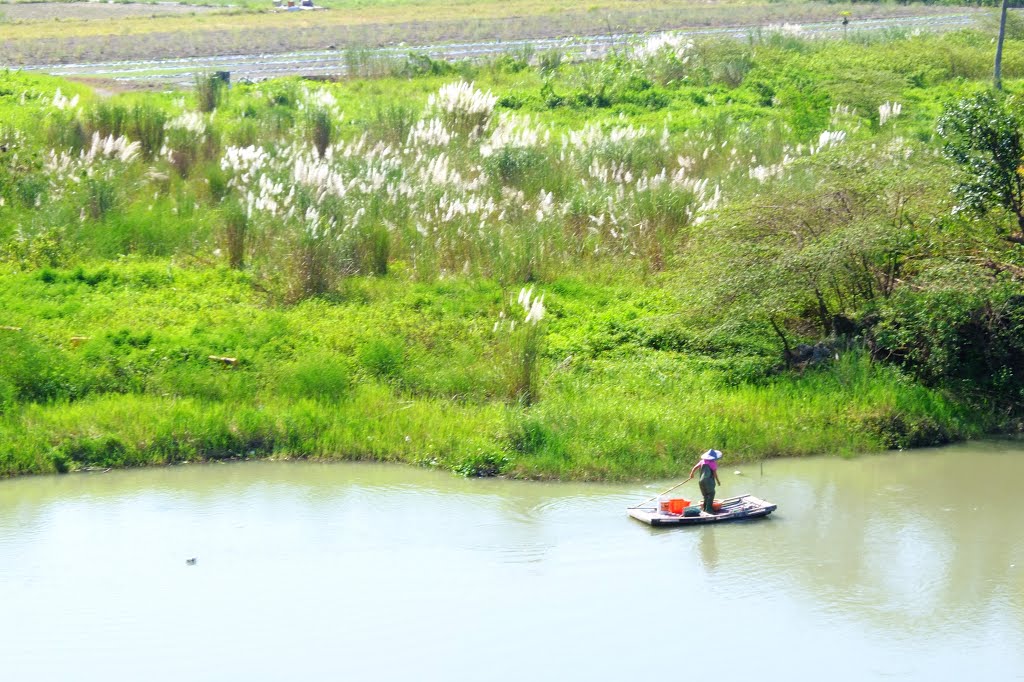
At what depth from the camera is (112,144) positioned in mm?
16938

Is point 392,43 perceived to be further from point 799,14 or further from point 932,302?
point 932,302

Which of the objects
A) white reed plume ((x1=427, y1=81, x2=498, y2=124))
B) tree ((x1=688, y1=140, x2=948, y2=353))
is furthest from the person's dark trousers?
white reed plume ((x1=427, y1=81, x2=498, y2=124))

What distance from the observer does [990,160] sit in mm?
11570

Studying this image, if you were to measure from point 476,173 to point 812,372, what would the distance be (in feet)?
21.6

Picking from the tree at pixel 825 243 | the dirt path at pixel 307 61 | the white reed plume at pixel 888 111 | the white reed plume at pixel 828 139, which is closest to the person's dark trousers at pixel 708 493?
the tree at pixel 825 243

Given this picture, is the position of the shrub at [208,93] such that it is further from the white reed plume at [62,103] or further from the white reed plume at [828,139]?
the white reed plume at [828,139]

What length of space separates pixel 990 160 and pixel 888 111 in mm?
11121

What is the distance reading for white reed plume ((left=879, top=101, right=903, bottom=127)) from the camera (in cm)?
2189

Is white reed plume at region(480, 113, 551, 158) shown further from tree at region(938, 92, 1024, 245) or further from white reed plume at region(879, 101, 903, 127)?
tree at region(938, 92, 1024, 245)

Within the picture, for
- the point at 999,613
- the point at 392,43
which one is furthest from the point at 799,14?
the point at 999,613

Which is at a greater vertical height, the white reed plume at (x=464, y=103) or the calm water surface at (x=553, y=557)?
the white reed plume at (x=464, y=103)

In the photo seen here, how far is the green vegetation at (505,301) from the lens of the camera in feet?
35.6

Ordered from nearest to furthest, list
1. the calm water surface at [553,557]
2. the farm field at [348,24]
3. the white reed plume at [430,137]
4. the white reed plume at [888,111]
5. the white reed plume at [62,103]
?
the calm water surface at [553,557] < the white reed plume at [430,137] < the white reed plume at [62,103] < the white reed plume at [888,111] < the farm field at [348,24]

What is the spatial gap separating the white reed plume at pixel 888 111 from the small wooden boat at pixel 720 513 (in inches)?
557
